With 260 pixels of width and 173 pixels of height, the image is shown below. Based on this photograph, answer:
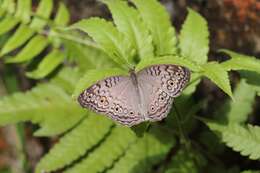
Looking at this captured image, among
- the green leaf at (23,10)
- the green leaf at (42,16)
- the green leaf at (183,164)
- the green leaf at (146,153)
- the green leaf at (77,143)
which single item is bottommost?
the green leaf at (183,164)

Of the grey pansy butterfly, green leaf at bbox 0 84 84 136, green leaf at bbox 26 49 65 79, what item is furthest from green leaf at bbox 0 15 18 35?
the grey pansy butterfly

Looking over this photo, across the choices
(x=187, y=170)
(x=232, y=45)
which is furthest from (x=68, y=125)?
(x=232, y=45)

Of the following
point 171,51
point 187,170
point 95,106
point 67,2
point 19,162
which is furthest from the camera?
point 19,162

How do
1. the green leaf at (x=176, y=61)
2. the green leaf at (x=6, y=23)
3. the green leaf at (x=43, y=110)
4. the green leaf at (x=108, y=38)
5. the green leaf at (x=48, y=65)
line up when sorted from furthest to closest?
the green leaf at (x=48, y=65) < the green leaf at (x=6, y=23) < the green leaf at (x=43, y=110) < the green leaf at (x=108, y=38) < the green leaf at (x=176, y=61)

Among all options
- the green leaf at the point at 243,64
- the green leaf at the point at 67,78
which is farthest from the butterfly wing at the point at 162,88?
the green leaf at the point at 67,78

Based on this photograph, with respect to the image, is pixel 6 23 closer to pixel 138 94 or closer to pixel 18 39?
pixel 18 39

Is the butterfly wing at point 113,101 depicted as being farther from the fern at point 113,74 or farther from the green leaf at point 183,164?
the green leaf at point 183,164

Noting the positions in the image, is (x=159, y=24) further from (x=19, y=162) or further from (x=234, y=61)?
(x=19, y=162)
